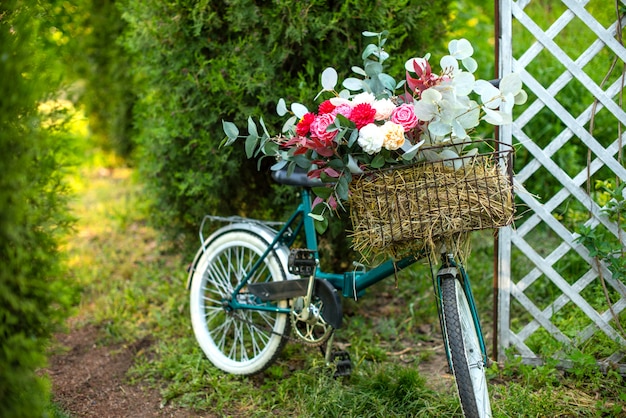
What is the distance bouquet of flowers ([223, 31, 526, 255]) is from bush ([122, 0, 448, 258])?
80 centimetres

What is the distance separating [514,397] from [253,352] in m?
1.34

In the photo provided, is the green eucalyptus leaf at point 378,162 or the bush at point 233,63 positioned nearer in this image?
the green eucalyptus leaf at point 378,162

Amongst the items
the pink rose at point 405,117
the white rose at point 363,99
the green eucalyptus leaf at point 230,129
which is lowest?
the pink rose at point 405,117

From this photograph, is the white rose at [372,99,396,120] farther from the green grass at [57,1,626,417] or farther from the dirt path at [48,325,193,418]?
the dirt path at [48,325,193,418]

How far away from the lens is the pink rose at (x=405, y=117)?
2.13 meters

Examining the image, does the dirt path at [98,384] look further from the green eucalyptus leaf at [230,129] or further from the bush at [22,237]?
the green eucalyptus leaf at [230,129]

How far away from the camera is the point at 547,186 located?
4.46 meters

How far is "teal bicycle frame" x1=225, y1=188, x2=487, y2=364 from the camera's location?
238cm

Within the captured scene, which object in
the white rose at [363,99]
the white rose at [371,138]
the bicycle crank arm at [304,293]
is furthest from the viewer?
the bicycle crank arm at [304,293]

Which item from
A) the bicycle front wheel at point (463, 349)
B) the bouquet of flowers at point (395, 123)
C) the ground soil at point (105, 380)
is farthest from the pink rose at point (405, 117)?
the ground soil at point (105, 380)

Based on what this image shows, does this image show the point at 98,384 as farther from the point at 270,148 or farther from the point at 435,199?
the point at 435,199

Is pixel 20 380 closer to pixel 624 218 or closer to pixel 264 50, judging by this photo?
pixel 264 50

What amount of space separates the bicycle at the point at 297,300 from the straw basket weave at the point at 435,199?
0.19m

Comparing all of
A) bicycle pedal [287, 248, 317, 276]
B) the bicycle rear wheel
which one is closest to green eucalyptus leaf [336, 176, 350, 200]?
bicycle pedal [287, 248, 317, 276]
